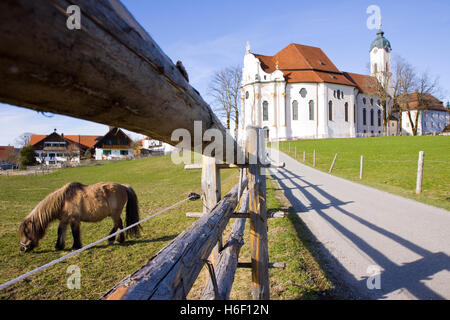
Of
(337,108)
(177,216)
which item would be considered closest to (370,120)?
(337,108)

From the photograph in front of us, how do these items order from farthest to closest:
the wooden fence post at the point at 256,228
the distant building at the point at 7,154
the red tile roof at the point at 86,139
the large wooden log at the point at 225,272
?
the red tile roof at the point at 86,139, the distant building at the point at 7,154, the wooden fence post at the point at 256,228, the large wooden log at the point at 225,272

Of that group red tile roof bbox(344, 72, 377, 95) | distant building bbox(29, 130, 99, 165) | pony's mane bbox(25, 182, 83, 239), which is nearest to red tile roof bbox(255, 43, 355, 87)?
red tile roof bbox(344, 72, 377, 95)

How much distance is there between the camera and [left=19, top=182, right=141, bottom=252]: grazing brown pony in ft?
16.6

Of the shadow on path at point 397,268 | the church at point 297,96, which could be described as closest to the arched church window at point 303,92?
the church at point 297,96

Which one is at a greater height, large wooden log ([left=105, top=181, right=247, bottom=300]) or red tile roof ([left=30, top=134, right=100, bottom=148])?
red tile roof ([left=30, top=134, right=100, bottom=148])

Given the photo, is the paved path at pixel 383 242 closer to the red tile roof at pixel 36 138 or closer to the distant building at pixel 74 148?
the distant building at pixel 74 148

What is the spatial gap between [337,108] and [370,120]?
1183cm

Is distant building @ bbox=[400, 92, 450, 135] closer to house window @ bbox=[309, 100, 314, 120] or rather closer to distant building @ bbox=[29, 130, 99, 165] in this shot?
house window @ bbox=[309, 100, 314, 120]

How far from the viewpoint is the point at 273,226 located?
5.80 m

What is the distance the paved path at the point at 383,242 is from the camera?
10.7 feet

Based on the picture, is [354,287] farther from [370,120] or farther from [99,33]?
[370,120]

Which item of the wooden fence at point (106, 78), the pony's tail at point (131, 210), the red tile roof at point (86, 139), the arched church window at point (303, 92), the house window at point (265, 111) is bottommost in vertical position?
the pony's tail at point (131, 210)

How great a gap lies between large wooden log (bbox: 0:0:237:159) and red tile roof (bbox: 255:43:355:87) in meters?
49.1
